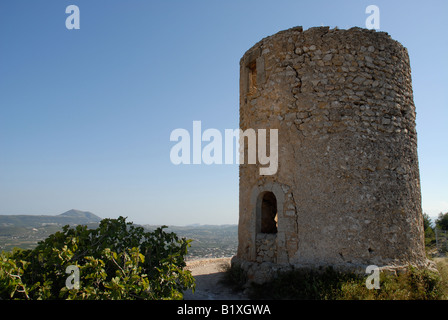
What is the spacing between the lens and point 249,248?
7.85m

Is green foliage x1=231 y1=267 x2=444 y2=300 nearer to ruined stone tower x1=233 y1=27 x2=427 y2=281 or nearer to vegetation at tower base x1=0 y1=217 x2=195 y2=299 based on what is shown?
ruined stone tower x1=233 y1=27 x2=427 y2=281

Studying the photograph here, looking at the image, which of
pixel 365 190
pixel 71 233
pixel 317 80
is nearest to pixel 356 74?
pixel 317 80

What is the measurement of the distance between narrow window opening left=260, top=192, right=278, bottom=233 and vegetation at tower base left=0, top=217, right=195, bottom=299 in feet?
9.15

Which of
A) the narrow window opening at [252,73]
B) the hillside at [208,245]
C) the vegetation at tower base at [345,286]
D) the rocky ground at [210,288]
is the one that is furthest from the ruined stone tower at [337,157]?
the hillside at [208,245]

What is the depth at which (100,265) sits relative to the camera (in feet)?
15.4

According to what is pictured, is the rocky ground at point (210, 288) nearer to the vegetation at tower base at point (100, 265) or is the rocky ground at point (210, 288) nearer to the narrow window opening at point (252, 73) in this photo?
the vegetation at tower base at point (100, 265)

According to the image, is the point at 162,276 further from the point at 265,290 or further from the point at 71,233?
the point at 265,290

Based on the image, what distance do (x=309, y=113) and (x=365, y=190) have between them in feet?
6.72

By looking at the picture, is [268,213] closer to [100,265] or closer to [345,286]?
[345,286]

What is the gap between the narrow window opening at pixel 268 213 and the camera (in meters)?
8.22

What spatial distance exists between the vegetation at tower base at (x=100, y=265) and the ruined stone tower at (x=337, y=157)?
2.48m

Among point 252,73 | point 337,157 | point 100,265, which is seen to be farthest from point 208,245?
point 100,265

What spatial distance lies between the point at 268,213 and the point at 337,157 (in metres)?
2.37
